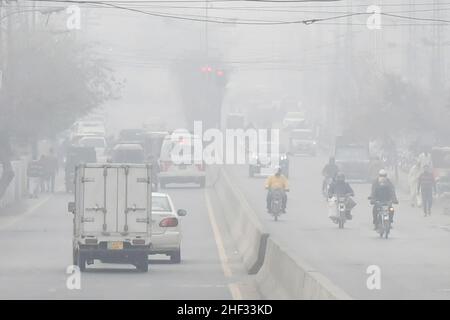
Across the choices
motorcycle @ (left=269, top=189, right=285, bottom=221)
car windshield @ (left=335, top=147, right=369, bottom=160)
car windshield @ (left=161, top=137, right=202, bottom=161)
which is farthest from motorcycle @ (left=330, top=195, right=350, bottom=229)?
car windshield @ (left=335, top=147, right=369, bottom=160)

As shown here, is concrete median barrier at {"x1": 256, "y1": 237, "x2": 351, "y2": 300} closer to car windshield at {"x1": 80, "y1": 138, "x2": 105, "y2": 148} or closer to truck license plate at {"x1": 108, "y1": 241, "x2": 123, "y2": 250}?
truck license plate at {"x1": 108, "y1": 241, "x2": 123, "y2": 250}

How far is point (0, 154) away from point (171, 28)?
387 feet

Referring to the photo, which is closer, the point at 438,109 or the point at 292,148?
the point at 438,109

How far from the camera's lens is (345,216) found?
142 feet

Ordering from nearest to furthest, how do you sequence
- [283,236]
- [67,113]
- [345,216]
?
[283,236] → [345,216] → [67,113]

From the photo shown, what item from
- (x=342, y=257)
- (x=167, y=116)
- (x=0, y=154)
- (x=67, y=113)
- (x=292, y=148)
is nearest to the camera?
(x=342, y=257)

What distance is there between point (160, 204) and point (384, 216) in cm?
1001

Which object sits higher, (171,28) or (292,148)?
(171,28)

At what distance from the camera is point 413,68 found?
3108 inches

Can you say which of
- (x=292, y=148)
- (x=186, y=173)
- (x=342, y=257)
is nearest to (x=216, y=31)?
(x=292, y=148)

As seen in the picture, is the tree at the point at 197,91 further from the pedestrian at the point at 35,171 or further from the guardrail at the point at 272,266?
the guardrail at the point at 272,266

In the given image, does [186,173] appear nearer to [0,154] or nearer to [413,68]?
[0,154]

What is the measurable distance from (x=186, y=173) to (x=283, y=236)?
23344mm

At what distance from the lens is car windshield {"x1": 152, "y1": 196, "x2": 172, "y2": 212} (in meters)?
30.7
